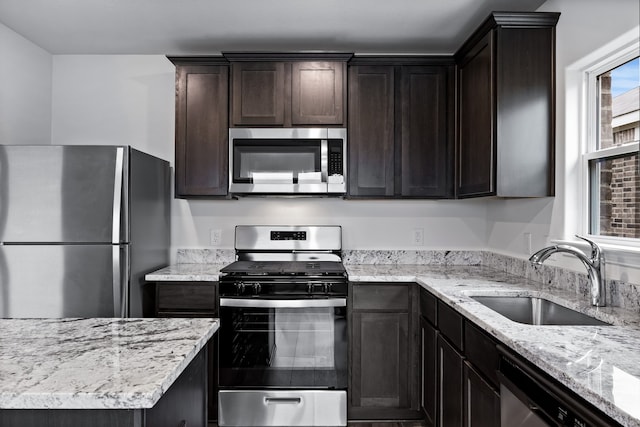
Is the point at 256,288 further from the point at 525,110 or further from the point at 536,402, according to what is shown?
the point at 525,110

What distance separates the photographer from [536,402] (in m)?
1.19

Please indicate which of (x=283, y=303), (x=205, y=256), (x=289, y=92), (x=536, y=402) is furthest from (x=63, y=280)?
(x=536, y=402)

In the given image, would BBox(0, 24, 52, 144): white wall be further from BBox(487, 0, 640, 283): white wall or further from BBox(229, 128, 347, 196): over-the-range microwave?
BBox(487, 0, 640, 283): white wall

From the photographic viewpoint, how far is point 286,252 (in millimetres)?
3082

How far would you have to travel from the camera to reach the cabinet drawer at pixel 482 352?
1.53 metres

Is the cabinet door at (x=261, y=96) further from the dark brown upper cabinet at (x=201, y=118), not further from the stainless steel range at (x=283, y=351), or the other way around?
the stainless steel range at (x=283, y=351)

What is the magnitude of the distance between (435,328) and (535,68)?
59.2 inches

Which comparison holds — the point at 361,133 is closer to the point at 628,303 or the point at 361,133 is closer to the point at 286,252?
the point at 286,252

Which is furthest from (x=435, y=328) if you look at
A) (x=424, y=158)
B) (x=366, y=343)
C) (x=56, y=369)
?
(x=56, y=369)

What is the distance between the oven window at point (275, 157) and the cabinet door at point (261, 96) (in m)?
0.15

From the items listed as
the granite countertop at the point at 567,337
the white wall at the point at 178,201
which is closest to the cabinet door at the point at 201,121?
the white wall at the point at 178,201

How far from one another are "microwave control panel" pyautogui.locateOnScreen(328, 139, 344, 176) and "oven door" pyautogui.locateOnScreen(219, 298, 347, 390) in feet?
2.85

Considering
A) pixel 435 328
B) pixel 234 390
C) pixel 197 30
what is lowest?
pixel 234 390

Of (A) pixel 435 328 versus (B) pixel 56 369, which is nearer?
(B) pixel 56 369
